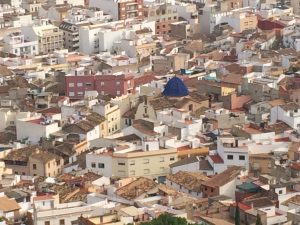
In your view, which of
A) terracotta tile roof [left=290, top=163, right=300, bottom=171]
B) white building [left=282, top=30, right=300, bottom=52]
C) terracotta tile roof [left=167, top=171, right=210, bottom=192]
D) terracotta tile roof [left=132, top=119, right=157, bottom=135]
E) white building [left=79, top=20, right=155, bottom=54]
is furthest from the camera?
white building [left=79, top=20, right=155, bottom=54]

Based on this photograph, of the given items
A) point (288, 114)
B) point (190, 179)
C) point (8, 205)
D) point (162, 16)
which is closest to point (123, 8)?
point (162, 16)

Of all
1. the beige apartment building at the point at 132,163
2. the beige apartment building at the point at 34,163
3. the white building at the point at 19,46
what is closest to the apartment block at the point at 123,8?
the white building at the point at 19,46

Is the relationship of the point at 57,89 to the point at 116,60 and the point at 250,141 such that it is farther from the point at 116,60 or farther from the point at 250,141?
the point at 250,141

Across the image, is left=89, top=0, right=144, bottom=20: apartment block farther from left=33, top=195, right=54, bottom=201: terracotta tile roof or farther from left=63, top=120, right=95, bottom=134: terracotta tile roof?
left=33, top=195, right=54, bottom=201: terracotta tile roof

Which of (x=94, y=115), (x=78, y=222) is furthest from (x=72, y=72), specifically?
(x=78, y=222)

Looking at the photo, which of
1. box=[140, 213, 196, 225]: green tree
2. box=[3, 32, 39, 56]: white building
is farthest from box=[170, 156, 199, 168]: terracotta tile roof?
box=[3, 32, 39, 56]: white building

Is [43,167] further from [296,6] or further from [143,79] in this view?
[296,6]
